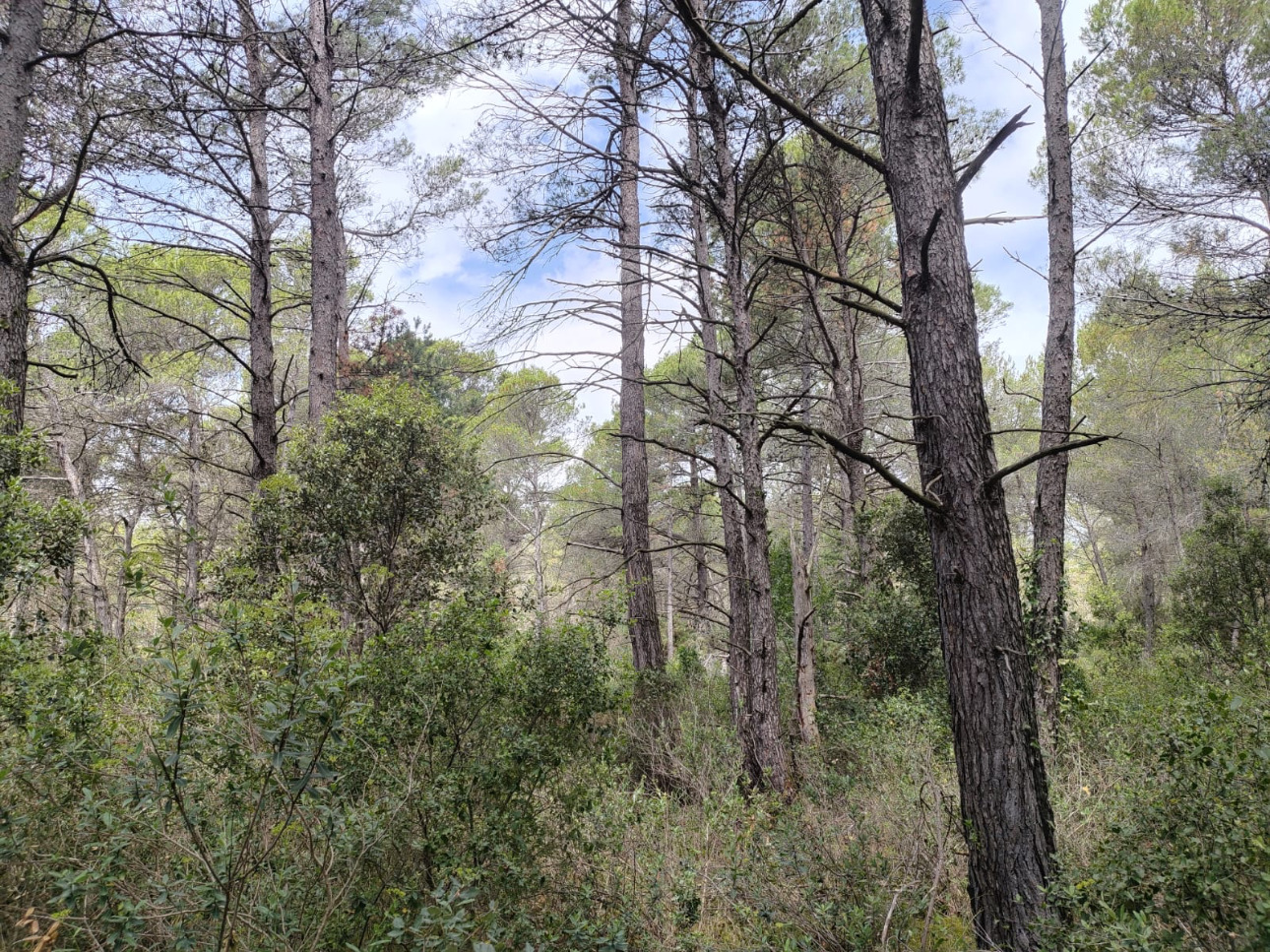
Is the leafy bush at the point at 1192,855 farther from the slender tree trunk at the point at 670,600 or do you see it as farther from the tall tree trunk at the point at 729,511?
the slender tree trunk at the point at 670,600

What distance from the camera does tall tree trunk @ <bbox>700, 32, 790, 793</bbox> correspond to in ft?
17.3

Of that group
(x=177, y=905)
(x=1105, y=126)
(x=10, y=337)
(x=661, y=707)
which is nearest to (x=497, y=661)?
(x=177, y=905)

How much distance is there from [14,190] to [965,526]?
602cm

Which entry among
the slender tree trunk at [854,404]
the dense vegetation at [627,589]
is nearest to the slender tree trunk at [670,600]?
the dense vegetation at [627,589]

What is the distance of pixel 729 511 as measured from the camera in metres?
6.51

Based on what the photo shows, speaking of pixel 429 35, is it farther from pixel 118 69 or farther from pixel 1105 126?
pixel 1105 126

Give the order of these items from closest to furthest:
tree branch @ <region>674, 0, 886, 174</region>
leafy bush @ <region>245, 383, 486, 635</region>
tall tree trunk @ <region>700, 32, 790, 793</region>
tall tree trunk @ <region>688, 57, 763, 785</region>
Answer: tree branch @ <region>674, 0, 886, 174</region>, tall tree trunk @ <region>700, 32, 790, 793</region>, tall tree trunk @ <region>688, 57, 763, 785</region>, leafy bush @ <region>245, 383, 486, 635</region>

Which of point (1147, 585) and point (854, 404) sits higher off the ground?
point (854, 404)

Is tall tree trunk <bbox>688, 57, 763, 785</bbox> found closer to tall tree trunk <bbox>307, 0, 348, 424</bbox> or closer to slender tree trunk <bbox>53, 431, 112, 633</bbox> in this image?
tall tree trunk <bbox>307, 0, 348, 424</bbox>

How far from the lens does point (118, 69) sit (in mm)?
6219

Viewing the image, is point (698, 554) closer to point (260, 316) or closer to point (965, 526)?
point (260, 316)

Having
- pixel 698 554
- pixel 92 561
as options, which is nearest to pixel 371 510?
pixel 92 561

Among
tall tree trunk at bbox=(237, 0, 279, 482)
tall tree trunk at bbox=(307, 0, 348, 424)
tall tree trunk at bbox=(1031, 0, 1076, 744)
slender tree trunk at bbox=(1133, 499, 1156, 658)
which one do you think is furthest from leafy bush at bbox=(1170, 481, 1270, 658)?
tall tree trunk at bbox=(237, 0, 279, 482)

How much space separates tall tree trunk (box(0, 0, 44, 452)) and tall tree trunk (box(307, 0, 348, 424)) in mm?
2719
